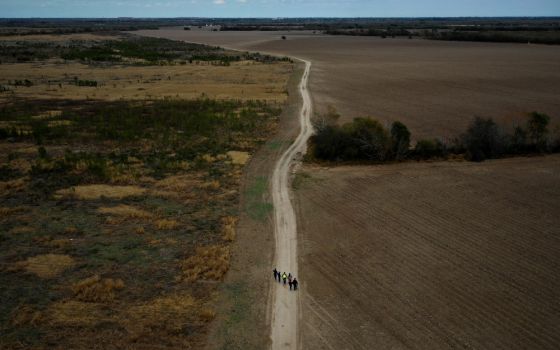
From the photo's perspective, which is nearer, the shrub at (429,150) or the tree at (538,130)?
the shrub at (429,150)

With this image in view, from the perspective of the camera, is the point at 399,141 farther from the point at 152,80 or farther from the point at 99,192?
the point at 152,80

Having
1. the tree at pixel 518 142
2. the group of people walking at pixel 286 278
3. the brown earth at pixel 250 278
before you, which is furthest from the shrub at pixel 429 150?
the group of people walking at pixel 286 278

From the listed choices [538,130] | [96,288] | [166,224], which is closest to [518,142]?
[538,130]

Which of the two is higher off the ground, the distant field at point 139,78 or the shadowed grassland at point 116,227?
the distant field at point 139,78

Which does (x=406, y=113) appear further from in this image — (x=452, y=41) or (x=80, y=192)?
(x=452, y=41)

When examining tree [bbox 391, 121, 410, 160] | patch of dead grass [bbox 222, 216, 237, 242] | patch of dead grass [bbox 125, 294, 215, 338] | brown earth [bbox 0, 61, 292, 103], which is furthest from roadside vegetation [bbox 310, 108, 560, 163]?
brown earth [bbox 0, 61, 292, 103]

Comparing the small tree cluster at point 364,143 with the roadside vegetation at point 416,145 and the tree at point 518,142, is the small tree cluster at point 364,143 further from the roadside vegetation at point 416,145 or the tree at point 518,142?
the tree at point 518,142

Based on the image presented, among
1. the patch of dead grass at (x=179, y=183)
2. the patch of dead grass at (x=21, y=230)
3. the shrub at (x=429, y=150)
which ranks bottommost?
the patch of dead grass at (x=21, y=230)
